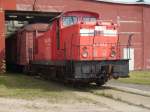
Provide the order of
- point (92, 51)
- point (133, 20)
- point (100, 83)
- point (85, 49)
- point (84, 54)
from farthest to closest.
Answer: point (133, 20) → point (100, 83) → point (92, 51) → point (85, 49) → point (84, 54)

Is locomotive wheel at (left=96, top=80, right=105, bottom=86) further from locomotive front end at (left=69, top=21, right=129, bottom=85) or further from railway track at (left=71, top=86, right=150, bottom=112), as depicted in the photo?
railway track at (left=71, top=86, right=150, bottom=112)

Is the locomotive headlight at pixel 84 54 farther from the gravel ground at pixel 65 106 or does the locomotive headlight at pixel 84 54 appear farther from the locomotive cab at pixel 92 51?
the gravel ground at pixel 65 106

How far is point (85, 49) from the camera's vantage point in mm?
21453

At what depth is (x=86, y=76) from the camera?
20859 mm

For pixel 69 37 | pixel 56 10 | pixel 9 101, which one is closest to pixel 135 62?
pixel 56 10

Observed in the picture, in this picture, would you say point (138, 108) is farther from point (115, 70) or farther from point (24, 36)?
point (24, 36)

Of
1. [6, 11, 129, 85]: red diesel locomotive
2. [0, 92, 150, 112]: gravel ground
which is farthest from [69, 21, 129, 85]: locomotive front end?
[0, 92, 150, 112]: gravel ground

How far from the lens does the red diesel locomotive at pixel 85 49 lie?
21.0 meters

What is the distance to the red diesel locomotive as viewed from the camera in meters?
21.0

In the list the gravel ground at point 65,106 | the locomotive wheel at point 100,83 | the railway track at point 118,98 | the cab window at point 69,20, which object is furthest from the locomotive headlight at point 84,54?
the gravel ground at point 65,106

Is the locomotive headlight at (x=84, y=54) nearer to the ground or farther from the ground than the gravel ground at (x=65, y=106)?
farther from the ground

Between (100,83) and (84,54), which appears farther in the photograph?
(100,83)

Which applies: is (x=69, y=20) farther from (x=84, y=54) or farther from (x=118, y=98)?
(x=118, y=98)

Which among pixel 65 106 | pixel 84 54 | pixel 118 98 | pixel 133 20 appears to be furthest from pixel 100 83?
pixel 133 20
